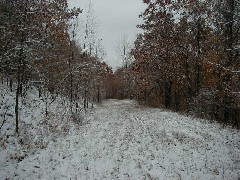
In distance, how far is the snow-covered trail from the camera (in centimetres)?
1294

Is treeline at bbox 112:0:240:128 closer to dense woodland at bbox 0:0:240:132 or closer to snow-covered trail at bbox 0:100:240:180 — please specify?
dense woodland at bbox 0:0:240:132

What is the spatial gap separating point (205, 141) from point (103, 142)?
5.96 metres

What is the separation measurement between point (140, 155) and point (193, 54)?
19.5m

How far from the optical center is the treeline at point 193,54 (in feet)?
90.2

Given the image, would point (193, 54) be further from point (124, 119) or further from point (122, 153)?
point (122, 153)

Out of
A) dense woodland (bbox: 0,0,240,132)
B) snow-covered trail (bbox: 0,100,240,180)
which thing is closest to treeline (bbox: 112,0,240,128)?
dense woodland (bbox: 0,0,240,132)

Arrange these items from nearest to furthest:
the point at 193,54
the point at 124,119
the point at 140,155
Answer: the point at 140,155 < the point at 124,119 < the point at 193,54

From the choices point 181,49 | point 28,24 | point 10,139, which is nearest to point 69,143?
point 10,139

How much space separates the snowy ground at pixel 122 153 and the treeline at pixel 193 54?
8.11m

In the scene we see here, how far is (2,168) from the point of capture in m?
12.5

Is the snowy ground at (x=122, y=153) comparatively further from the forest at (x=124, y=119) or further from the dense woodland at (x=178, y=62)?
the dense woodland at (x=178, y=62)

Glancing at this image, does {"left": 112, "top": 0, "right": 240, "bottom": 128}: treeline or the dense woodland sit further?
{"left": 112, "top": 0, "right": 240, "bottom": 128}: treeline

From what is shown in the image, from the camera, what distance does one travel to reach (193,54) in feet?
106

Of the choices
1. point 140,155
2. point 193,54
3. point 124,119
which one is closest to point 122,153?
point 140,155
